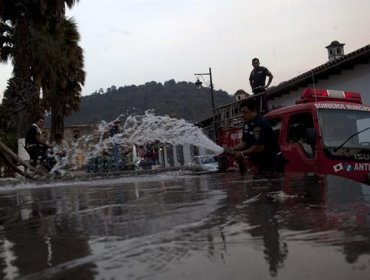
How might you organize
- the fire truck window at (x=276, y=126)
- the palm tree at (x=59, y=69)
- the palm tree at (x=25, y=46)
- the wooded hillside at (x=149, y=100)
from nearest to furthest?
the fire truck window at (x=276, y=126), the palm tree at (x=25, y=46), the palm tree at (x=59, y=69), the wooded hillside at (x=149, y=100)

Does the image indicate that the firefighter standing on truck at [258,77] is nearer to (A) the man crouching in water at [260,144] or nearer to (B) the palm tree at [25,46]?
(A) the man crouching in water at [260,144]

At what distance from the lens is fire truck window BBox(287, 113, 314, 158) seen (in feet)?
23.8

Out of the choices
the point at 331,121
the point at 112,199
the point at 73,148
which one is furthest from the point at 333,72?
the point at 112,199

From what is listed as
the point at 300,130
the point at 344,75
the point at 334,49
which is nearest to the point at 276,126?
the point at 300,130

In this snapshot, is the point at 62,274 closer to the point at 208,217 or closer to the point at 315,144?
the point at 208,217

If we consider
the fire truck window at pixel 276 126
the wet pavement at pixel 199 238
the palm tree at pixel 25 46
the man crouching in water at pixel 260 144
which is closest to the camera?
the wet pavement at pixel 199 238

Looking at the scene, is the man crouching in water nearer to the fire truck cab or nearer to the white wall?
the fire truck cab

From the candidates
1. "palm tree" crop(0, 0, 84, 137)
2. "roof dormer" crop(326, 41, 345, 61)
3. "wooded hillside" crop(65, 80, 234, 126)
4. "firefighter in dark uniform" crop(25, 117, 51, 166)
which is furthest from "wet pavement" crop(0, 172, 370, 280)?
"wooded hillside" crop(65, 80, 234, 126)

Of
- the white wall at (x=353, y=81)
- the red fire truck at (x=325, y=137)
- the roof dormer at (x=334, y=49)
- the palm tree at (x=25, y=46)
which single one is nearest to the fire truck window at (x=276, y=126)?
the red fire truck at (x=325, y=137)

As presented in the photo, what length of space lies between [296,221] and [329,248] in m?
0.70

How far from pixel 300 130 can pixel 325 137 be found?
1.88 feet

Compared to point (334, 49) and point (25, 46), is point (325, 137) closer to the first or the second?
point (25, 46)

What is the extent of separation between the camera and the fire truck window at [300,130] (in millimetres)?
7250

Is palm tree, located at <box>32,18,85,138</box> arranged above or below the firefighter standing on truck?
above
